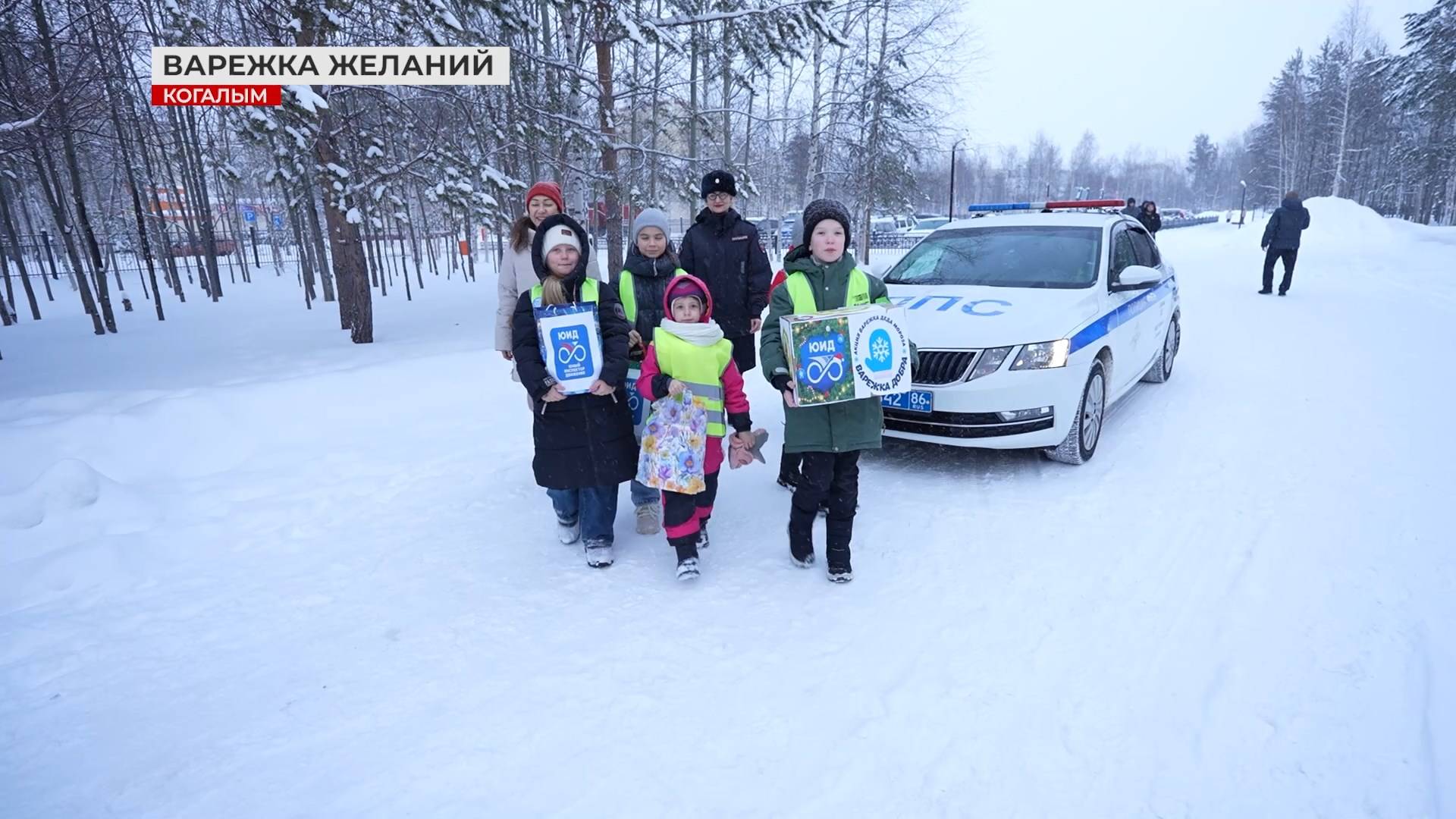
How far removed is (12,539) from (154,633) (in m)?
1.37

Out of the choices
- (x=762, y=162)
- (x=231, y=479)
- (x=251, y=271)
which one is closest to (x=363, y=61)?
(x=231, y=479)

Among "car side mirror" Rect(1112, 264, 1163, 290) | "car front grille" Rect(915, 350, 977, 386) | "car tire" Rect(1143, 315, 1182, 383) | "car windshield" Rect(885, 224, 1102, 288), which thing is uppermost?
"car windshield" Rect(885, 224, 1102, 288)

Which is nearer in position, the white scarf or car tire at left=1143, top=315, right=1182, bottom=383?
the white scarf

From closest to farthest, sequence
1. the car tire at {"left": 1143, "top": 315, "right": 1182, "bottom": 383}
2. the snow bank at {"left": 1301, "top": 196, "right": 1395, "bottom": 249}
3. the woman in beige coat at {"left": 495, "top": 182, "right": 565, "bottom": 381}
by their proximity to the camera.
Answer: the woman in beige coat at {"left": 495, "top": 182, "right": 565, "bottom": 381} < the car tire at {"left": 1143, "top": 315, "right": 1182, "bottom": 383} < the snow bank at {"left": 1301, "top": 196, "right": 1395, "bottom": 249}

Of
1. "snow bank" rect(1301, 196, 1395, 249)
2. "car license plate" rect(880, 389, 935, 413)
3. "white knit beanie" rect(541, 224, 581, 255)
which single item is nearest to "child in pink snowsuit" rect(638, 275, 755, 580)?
"white knit beanie" rect(541, 224, 581, 255)

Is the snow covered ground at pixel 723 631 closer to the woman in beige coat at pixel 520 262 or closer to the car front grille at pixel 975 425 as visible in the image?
the car front grille at pixel 975 425

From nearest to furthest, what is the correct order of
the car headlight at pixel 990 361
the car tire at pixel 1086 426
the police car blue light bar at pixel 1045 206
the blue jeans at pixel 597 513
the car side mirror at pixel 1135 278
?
the blue jeans at pixel 597 513 → the car headlight at pixel 990 361 → the car tire at pixel 1086 426 → the car side mirror at pixel 1135 278 → the police car blue light bar at pixel 1045 206

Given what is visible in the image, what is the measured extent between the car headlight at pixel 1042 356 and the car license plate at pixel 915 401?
1.83 ft

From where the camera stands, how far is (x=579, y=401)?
3568mm

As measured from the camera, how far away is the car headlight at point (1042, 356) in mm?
4566

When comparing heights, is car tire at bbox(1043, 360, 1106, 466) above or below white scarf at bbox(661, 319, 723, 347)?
below

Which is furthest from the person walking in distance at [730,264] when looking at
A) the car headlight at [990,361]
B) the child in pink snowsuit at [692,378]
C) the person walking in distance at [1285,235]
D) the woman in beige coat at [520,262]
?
the person walking in distance at [1285,235]

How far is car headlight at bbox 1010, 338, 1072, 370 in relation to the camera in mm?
4566

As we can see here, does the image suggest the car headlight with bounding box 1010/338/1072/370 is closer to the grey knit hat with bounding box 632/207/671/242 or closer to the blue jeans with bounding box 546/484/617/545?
the grey knit hat with bounding box 632/207/671/242
